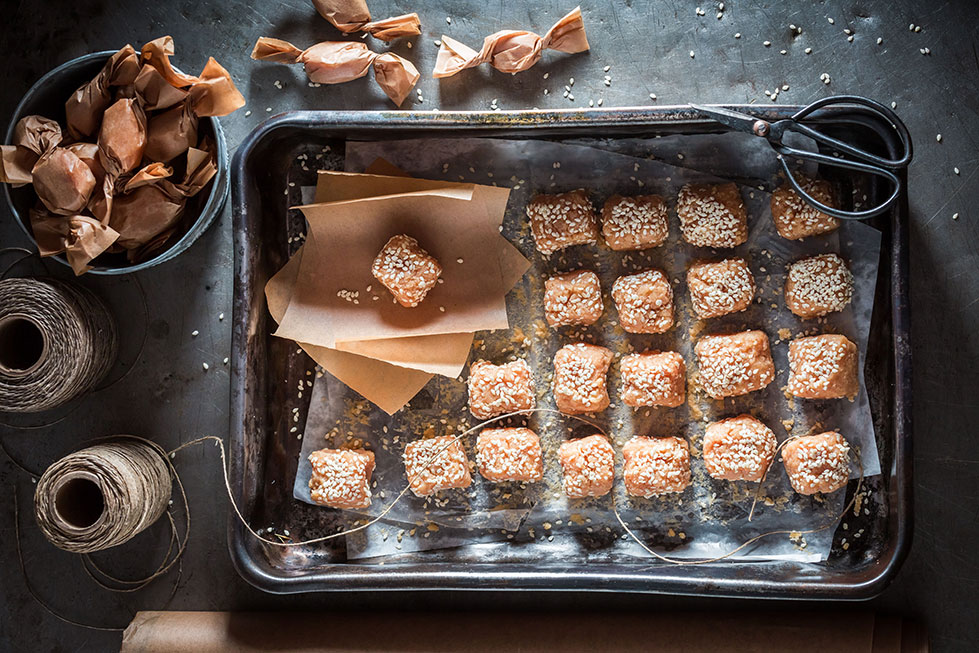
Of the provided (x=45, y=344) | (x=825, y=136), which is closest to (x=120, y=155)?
(x=45, y=344)

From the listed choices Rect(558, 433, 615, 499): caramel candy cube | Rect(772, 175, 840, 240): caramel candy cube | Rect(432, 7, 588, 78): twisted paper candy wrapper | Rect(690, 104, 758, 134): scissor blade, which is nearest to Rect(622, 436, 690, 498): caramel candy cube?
Rect(558, 433, 615, 499): caramel candy cube

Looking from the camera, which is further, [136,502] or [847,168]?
[136,502]

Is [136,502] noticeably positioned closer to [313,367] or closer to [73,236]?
[313,367]

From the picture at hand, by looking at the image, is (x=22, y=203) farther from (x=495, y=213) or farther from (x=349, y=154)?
(x=495, y=213)

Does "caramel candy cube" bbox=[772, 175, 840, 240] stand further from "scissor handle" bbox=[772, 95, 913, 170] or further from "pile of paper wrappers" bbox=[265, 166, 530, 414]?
"pile of paper wrappers" bbox=[265, 166, 530, 414]

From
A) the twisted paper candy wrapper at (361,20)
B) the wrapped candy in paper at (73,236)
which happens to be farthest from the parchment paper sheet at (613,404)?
the wrapped candy in paper at (73,236)

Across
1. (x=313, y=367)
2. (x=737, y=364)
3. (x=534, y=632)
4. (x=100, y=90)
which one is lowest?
(x=534, y=632)
